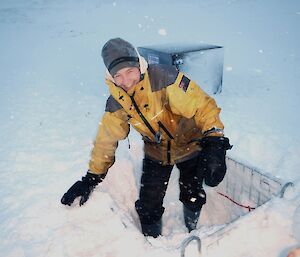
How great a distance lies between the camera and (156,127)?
2.67 m

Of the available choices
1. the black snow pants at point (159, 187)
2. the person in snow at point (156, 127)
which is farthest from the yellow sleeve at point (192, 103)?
the black snow pants at point (159, 187)

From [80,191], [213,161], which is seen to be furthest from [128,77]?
[80,191]

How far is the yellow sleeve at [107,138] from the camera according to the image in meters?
2.82

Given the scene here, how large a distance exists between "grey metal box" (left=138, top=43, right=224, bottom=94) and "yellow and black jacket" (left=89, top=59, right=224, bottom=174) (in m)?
3.05

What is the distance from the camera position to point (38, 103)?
6.90 metres

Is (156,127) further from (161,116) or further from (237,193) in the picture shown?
(237,193)

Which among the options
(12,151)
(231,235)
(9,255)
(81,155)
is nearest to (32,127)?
(12,151)

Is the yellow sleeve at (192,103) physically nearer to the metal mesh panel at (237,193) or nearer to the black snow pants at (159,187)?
the black snow pants at (159,187)

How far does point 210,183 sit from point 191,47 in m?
4.54

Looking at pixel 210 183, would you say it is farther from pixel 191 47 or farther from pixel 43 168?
pixel 191 47

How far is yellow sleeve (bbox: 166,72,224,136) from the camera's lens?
2.43m

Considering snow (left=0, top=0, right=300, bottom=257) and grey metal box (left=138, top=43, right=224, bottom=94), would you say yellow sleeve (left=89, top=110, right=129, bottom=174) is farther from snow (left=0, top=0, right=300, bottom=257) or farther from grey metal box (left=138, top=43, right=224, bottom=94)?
grey metal box (left=138, top=43, right=224, bottom=94)

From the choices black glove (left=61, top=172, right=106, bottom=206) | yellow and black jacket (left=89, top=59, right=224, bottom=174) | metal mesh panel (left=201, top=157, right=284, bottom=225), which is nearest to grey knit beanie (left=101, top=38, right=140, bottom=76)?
yellow and black jacket (left=89, top=59, right=224, bottom=174)

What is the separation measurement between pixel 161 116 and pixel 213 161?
0.60 m
